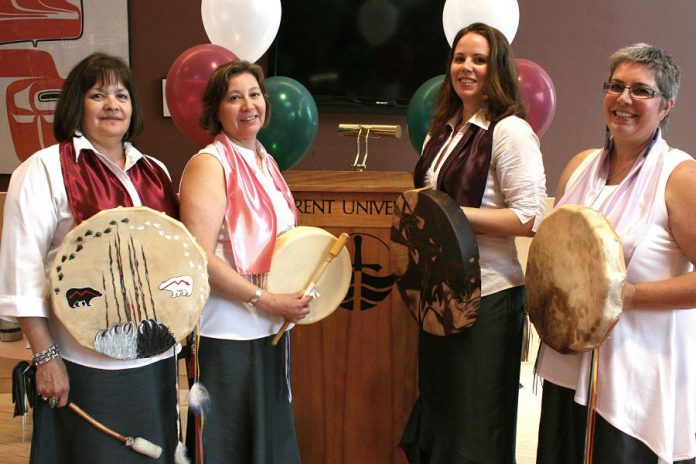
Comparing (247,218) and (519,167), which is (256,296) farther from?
(519,167)

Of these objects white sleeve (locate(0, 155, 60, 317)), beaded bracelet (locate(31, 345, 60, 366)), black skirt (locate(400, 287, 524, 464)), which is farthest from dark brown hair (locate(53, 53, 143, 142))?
black skirt (locate(400, 287, 524, 464))

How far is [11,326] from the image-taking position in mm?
3137

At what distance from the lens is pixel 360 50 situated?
13.3 feet

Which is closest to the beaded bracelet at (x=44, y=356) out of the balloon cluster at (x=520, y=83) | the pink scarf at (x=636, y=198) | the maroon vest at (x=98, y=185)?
the maroon vest at (x=98, y=185)

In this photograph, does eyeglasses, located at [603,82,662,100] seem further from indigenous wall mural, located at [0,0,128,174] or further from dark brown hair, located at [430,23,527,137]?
indigenous wall mural, located at [0,0,128,174]

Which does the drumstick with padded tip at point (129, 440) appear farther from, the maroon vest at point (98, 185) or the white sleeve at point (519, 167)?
the white sleeve at point (519, 167)

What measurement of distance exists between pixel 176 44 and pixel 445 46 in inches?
66.8

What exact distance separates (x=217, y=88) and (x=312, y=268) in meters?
0.55

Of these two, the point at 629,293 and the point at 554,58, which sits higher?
the point at 554,58

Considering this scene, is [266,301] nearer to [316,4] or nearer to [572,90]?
[316,4]

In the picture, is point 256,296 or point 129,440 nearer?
point 129,440

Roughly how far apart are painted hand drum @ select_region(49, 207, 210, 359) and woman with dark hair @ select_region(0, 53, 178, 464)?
0.24ft

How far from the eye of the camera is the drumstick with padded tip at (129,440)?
1.44 m

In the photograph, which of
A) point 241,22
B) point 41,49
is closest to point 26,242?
point 241,22
